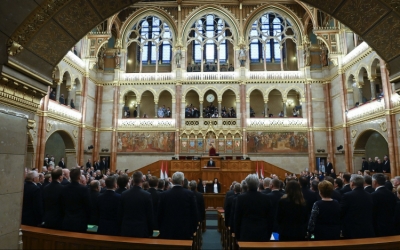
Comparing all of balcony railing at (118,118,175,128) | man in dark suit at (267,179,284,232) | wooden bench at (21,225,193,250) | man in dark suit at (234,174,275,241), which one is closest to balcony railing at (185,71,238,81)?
balcony railing at (118,118,175,128)

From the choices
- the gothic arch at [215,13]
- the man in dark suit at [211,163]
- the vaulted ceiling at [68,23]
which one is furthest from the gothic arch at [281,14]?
the vaulted ceiling at [68,23]

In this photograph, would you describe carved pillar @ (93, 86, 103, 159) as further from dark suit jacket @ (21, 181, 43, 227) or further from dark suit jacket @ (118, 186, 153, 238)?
dark suit jacket @ (118, 186, 153, 238)

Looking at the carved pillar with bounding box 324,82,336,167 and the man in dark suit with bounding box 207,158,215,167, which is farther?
the carved pillar with bounding box 324,82,336,167

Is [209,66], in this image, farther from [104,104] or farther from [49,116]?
[49,116]

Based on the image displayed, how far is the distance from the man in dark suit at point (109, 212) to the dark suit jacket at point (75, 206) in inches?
11.4

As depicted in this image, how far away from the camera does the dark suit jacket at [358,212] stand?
4.38m

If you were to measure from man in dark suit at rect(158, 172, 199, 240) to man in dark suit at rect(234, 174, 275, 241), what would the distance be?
833 mm

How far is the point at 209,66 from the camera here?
25109 millimetres

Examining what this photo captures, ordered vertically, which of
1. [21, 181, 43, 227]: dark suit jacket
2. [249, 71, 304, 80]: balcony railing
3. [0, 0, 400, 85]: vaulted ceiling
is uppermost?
[249, 71, 304, 80]: balcony railing

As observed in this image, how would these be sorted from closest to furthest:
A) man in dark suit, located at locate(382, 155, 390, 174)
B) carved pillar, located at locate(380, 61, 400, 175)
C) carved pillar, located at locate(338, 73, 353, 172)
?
carved pillar, located at locate(380, 61, 400, 175)
man in dark suit, located at locate(382, 155, 390, 174)
carved pillar, located at locate(338, 73, 353, 172)

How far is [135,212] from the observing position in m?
4.14

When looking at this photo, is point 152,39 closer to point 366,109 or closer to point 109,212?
point 366,109

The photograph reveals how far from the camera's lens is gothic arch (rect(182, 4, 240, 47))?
80.6 ft

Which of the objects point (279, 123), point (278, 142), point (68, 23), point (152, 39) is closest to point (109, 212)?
point (68, 23)
